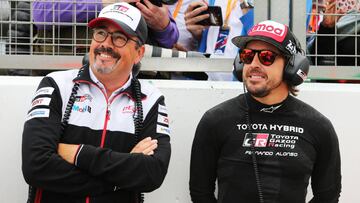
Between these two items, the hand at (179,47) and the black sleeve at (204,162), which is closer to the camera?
the black sleeve at (204,162)

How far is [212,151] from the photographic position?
2881 millimetres

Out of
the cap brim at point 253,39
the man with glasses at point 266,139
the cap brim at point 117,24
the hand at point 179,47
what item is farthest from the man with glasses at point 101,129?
the hand at point 179,47

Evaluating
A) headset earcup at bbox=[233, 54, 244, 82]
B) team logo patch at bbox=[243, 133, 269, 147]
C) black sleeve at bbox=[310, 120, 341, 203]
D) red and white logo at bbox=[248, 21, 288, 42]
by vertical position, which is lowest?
black sleeve at bbox=[310, 120, 341, 203]

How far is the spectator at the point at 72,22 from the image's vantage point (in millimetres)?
3336

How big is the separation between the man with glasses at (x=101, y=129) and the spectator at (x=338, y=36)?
1.23 m

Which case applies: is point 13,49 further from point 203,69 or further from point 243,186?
point 243,186

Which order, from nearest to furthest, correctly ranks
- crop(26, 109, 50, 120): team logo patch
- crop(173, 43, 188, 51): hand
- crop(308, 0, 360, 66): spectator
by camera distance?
crop(26, 109, 50, 120): team logo patch → crop(308, 0, 360, 66): spectator → crop(173, 43, 188, 51): hand

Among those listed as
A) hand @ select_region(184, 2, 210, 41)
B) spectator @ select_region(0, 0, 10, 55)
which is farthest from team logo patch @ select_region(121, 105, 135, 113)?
spectator @ select_region(0, 0, 10, 55)

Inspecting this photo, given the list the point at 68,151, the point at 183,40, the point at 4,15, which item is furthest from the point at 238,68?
the point at 4,15

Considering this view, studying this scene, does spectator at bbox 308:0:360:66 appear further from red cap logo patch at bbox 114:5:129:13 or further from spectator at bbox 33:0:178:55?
red cap logo patch at bbox 114:5:129:13

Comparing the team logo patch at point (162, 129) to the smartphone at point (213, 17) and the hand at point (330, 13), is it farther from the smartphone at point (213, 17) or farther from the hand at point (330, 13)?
the hand at point (330, 13)

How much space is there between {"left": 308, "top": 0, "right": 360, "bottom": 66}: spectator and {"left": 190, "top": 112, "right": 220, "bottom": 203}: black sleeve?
1054 millimetres

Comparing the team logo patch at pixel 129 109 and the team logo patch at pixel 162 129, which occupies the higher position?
the team logo patch at pixel 129 109

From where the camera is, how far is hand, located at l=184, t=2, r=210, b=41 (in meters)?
3.54
